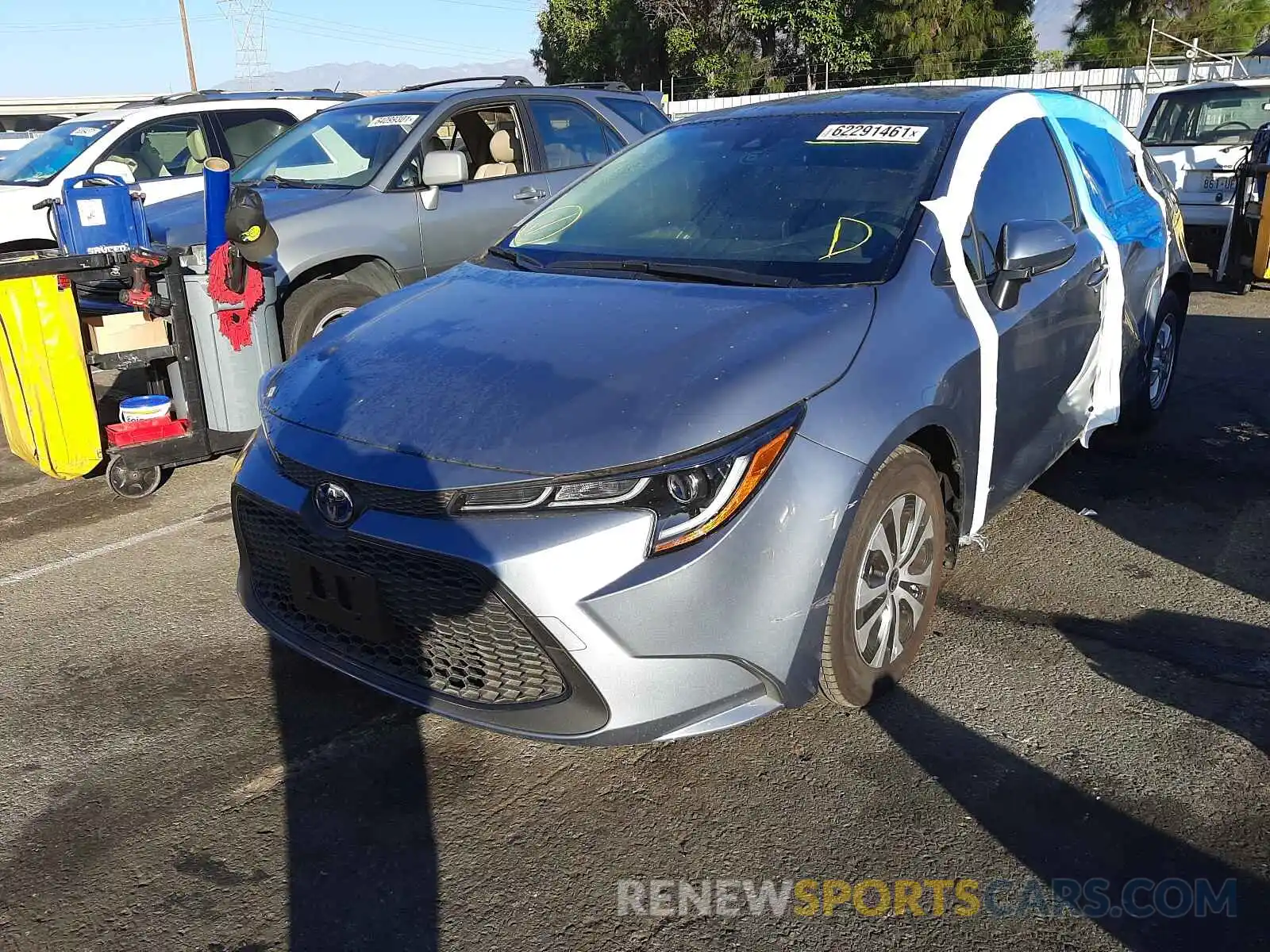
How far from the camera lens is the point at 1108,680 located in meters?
3.18

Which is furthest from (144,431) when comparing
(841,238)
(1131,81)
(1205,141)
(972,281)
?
(1131,81)

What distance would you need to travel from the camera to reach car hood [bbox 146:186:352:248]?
549cm

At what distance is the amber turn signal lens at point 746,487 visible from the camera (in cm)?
234

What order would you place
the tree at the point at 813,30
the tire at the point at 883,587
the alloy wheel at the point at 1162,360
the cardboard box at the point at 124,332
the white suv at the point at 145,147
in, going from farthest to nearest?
the tree at the point at 813,30 < the white suv at the point at 145,147 < the alloy wheel at the point at 1162,360 < the cardboard box at the point at 124,332 < the tire at the point at 883,587

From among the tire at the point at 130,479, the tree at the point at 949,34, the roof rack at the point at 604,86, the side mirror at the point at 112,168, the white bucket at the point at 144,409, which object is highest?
the tree at the point at 949,34

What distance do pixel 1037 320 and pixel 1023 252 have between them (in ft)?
1.27

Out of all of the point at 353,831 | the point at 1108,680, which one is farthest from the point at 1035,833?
the point at 353,831

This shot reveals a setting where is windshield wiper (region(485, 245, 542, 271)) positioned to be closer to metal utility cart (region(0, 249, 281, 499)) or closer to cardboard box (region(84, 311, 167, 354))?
metal utility cart (region(0, 249, 281, 499))

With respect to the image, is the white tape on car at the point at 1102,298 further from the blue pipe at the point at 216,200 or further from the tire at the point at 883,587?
the blue pipe at the point at 216,200

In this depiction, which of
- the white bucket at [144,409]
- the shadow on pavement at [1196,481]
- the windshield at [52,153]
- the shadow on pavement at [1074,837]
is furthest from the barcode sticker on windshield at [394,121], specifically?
the shadow on pavement at [1074,837]

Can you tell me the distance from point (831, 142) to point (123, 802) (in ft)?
9.91

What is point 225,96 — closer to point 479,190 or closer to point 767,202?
point 479,190

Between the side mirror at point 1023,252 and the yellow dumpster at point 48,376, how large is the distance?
396 centimetres

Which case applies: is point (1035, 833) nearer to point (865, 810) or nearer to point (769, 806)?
point (865, 810)
